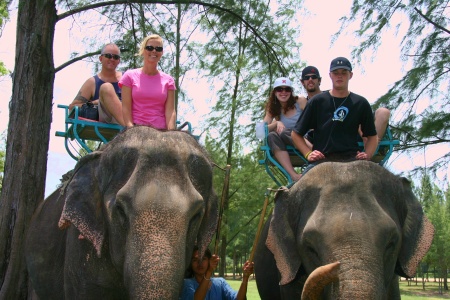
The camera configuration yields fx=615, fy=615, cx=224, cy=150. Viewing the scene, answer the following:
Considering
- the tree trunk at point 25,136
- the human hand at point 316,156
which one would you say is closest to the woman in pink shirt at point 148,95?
the human hand at point 316,156

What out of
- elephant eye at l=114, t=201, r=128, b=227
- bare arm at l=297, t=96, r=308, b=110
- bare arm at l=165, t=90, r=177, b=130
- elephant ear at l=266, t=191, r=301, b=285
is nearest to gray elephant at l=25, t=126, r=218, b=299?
elephant eye at l=114, t=201, r=128, b=227

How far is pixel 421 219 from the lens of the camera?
4.81 metres

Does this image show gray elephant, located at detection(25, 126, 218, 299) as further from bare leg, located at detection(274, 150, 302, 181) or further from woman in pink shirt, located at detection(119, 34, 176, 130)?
bare leg, located at detection(274, 150, 302, 181)

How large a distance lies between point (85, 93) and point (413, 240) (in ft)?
13.0

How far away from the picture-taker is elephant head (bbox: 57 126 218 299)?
375 cm

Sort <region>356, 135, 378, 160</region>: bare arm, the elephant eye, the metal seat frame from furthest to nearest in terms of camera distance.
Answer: the metal seat frame < <region>356, 135, 378, 160</region>: bare arm < the elephant eye

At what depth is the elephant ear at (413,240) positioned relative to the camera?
466cm

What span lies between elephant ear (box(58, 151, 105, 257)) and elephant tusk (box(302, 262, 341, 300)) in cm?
153

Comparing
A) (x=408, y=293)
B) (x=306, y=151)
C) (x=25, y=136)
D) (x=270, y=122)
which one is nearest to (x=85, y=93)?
(x=25, y=136)

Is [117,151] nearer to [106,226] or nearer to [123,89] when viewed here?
[106,226]

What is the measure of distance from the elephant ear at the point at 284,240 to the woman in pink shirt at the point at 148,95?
4.41 ft

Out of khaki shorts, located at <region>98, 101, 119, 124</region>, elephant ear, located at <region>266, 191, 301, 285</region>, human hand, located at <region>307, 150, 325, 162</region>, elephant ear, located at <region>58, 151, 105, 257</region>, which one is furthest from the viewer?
khaki shorts, located at <region>98, 101, 119, 124</region>

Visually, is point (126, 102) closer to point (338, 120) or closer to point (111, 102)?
point (111, 102)

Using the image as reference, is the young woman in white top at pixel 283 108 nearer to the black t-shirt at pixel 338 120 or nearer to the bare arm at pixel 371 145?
the black t-shirt at pixel 338 120
